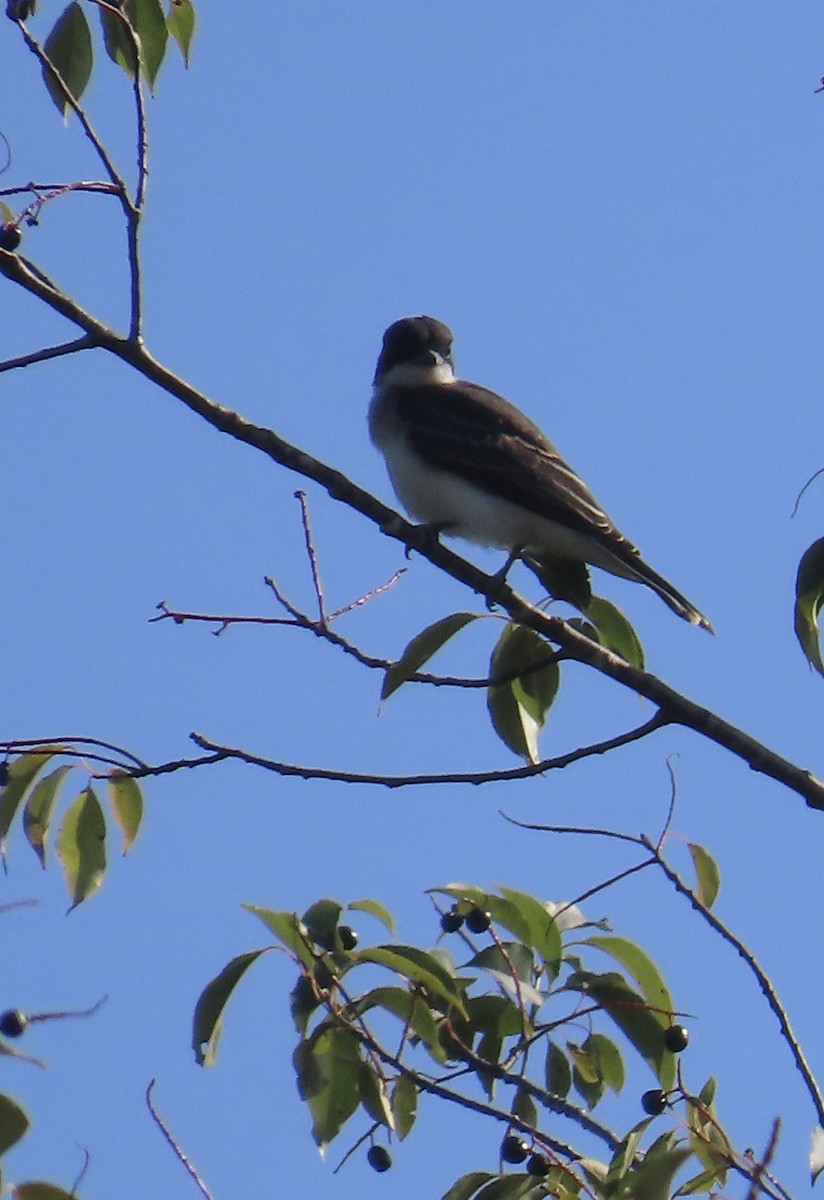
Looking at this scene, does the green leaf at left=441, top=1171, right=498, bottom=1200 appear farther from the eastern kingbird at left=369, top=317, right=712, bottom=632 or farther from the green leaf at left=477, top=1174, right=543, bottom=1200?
the eastern kingbird at left=369, top=317, right=712, bottom=632

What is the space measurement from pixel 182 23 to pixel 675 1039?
2377 mm

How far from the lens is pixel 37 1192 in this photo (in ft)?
8.73

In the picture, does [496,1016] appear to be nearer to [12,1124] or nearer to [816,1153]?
[816,1153]

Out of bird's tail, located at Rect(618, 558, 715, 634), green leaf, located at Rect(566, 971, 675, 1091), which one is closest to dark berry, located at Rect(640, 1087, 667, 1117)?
green leaf, located at Rect(566, 971, 675, 1091)

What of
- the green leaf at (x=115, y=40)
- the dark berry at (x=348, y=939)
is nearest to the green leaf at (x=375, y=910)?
the dark berry at (x=348, y=939)

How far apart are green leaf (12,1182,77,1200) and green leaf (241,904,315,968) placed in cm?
79

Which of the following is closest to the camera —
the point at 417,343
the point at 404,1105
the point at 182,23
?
the point at 404,1105

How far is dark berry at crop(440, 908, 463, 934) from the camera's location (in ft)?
12.8

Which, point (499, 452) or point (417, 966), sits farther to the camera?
point (499, 452)

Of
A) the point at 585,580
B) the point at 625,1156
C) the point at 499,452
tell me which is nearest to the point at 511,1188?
the point at 625,1156

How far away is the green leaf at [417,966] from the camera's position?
3.37 meters

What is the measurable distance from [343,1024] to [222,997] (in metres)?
0.25

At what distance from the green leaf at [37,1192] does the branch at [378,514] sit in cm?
158

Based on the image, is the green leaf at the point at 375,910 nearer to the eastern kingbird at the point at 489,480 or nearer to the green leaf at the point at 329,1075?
the green leaf at the point at 329,1075
